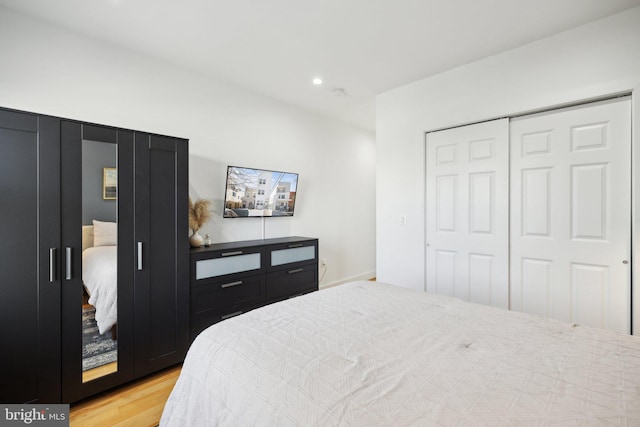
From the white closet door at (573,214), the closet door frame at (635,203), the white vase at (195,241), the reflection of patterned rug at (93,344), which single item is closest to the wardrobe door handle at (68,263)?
the reflection of patterned rug at (93,344)

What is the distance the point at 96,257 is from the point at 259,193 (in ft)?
5.71

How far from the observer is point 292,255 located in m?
3.38

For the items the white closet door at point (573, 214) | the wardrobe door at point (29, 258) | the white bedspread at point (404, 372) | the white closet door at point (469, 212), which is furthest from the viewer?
the white closet door at point (469, 212)

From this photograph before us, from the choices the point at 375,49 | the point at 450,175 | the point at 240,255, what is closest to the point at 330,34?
the point at 375,49

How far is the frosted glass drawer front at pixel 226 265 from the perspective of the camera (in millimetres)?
2615

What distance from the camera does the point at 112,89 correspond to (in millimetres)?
2520

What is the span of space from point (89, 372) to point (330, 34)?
3.02 meters

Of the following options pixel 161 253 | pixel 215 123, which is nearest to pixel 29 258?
pixel 161 253

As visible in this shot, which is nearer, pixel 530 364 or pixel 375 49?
pixel 530 364

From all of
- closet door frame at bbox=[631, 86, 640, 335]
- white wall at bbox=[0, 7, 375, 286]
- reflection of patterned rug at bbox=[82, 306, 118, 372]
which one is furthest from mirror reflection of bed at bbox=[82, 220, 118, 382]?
closet door frame at bbox=[631, 86, 640, 335]

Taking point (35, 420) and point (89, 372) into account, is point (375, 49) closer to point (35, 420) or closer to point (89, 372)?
point (89, 372)

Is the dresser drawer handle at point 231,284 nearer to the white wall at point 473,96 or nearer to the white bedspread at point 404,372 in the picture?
the white bedspread at point 404,372

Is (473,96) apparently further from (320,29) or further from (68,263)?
(68,263)

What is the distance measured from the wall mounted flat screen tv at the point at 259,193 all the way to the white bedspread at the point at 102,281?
4.07 ft
